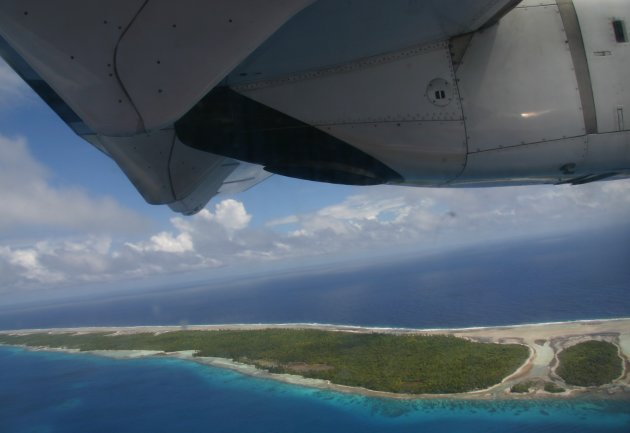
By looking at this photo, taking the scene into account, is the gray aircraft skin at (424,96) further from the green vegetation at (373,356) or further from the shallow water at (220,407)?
the green vegetation at (373,356)

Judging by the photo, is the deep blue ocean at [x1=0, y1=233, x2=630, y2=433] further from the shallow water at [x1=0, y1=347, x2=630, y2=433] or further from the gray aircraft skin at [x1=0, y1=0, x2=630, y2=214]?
the gray aircraft skin at [x1=0, y1=0, x2=630, y2=214]

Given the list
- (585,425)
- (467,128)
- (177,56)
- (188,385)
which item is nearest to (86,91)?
(177,56)

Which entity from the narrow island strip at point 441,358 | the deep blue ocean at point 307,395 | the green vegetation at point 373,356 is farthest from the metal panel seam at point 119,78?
the green vegetation at point 373,356

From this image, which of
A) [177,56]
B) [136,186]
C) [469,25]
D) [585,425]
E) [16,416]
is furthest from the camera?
[16,416]

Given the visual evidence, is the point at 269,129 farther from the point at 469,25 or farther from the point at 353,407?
the point at 353,407

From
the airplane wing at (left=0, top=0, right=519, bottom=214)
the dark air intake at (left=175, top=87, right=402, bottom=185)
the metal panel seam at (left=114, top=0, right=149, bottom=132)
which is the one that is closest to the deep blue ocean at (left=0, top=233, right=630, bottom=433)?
the dark air intake at (left=175, top=87, right=402, bottom=185)

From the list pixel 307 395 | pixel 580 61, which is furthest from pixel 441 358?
pixel 580 61
